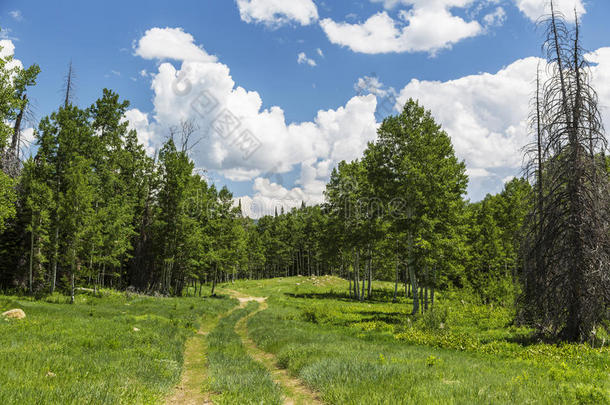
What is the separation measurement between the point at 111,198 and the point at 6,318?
25.2 metres

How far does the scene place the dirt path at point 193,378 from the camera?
712 centimetres

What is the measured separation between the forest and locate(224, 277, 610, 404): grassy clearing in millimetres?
96

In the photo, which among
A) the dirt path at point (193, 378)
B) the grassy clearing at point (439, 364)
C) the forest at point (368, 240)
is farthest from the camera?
the forest at point (368, 240)

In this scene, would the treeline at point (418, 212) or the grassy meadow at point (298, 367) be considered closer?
the grassy meadow at point (298, 367)

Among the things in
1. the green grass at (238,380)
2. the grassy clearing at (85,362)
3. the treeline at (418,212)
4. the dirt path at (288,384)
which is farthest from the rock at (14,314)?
the treeline at (418,212)

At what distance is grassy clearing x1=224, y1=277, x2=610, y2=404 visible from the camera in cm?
585

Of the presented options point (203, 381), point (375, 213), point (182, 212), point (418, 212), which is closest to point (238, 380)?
point (203, 381)

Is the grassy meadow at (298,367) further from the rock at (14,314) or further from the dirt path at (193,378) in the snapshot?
the rock at (14,314)

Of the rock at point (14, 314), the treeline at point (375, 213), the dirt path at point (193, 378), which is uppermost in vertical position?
the treeline at point (375, 213)

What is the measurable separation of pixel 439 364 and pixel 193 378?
698 cm

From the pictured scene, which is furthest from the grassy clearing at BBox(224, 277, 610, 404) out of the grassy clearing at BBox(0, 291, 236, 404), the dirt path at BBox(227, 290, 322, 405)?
the grassy clearing at BBox(0, 291, 236, 404)

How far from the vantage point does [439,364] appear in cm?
877

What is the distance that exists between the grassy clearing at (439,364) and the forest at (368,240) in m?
0.10

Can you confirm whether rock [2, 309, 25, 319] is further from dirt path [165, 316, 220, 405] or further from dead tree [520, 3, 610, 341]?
dead tree [520, 3, 610, 341]
